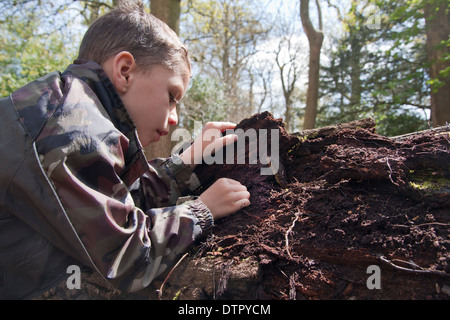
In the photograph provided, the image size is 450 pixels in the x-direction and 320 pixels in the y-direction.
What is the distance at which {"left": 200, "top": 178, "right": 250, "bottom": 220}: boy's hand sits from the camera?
1.49 m

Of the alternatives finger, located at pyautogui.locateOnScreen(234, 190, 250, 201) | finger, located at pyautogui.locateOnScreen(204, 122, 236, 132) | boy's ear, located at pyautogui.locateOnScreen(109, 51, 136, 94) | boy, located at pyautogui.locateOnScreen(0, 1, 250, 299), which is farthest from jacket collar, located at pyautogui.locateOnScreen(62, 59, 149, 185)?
finger, located at pyautogui.locateOnScreen(204, 122, 236, 132)

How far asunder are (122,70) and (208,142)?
2.43 feet

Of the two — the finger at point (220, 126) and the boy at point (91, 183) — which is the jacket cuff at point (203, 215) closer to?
the boy at point (91, 183)

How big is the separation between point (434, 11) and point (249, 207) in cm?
1000

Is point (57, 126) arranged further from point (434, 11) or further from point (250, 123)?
point (434, 11)

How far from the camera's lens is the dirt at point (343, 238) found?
41.2 inches

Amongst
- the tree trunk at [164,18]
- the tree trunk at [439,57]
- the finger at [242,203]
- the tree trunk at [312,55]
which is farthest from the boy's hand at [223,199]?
the tree trunk at [439,57]

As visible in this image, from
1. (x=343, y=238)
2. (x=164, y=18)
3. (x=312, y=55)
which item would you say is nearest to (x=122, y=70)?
(x=343, y=238)

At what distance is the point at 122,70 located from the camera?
1565 mm

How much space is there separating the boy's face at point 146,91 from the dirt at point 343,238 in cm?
71

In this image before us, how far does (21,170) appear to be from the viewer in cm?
108

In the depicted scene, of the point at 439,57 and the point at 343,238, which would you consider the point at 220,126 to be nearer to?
the point at 343,238
